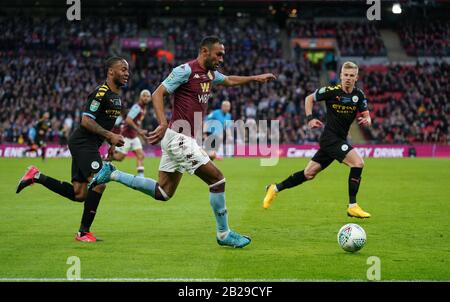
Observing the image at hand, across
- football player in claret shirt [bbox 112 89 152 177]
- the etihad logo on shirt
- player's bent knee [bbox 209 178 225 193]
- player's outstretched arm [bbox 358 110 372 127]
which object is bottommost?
football player in claret shirt [bbox 112 89 152 177]

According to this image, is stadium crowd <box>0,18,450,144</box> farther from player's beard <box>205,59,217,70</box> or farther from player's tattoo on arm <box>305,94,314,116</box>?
player's beard <box>205,59,217,70</box>

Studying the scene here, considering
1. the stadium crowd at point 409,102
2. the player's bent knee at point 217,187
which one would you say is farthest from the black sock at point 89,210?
the stadium crowd at point 409,102

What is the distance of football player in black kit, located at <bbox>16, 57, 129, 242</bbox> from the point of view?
1021cm

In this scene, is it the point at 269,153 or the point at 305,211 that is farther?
the point at 269,153

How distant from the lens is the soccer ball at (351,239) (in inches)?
358

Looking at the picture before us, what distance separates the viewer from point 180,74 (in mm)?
9445

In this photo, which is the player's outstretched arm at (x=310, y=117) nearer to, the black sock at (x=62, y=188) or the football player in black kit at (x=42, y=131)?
the black sock at (x=62, y=188)

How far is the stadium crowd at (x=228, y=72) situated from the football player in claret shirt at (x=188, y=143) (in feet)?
98.8

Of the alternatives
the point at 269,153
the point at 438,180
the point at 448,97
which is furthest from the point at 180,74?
the point at 448,97

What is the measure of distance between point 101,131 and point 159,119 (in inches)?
53.2

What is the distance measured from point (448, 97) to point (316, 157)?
33.7m

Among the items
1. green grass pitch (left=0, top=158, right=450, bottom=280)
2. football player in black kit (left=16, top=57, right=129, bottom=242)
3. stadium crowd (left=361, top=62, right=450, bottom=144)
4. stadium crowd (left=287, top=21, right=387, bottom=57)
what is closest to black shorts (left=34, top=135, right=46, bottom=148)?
green grass pitch (left=0, top=158, right=450, bottom=280)

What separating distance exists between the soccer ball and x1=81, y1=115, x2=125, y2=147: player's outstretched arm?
317 cm
